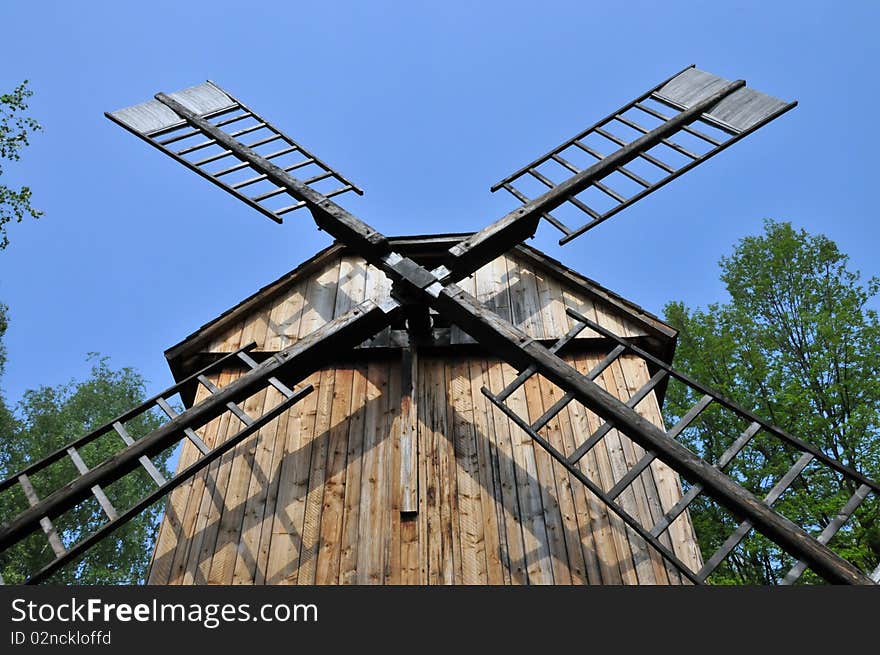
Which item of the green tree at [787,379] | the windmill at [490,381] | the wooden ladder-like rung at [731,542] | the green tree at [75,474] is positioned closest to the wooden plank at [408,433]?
the windmill at [490,381]

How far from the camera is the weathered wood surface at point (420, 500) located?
533 cm

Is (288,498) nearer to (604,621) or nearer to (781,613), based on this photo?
(604,621)

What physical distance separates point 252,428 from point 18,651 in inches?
85.0

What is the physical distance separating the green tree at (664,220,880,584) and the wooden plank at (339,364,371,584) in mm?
5877

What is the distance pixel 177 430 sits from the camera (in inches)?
204

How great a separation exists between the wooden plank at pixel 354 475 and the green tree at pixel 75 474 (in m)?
9.62

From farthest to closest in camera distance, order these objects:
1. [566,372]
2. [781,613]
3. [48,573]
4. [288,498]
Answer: [288,498], [566,372], [48,573], [781,613]

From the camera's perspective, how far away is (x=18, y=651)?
10.9ft

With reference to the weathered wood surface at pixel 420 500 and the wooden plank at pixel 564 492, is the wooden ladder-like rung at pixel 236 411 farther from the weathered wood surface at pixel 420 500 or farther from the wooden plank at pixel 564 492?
the wooden plank at pixel 564 492

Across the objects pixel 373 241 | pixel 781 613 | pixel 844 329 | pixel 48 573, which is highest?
pixel 844 329

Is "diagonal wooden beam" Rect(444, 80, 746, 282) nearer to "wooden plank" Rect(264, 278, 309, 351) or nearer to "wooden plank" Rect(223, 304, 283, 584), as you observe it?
"wooden plank" Rect(264, 278, 309, 351)

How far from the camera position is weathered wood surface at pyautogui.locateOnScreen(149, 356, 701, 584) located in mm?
5332

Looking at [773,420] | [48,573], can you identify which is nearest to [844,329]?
[773,420]

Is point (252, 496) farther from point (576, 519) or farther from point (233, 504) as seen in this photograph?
point (576, 519)
